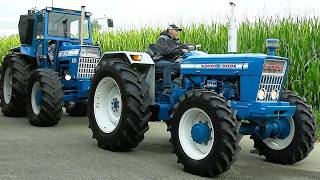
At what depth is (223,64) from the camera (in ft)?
20.2

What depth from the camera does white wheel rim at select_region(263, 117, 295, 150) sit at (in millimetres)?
6367

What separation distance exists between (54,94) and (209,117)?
415cm

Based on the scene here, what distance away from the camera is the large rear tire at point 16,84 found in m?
10.5

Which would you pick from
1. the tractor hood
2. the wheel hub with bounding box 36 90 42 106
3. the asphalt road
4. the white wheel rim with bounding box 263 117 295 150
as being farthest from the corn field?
the wheel hub with bounding box 36 90 42 106

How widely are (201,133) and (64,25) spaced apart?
5.82m

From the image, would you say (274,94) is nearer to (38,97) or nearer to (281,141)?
(281,141)

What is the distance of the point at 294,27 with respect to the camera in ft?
36.4

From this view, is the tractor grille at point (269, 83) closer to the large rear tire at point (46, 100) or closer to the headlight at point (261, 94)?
the headlight at point (261, 94)

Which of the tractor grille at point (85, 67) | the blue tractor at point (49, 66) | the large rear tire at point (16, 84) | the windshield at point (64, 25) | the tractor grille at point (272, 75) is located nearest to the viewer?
the tractor grille at point (272, 75)

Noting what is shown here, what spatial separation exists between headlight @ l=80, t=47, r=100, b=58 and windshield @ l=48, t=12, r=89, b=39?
3.09 feet

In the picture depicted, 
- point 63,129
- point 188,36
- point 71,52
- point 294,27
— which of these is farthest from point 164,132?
point 188,36

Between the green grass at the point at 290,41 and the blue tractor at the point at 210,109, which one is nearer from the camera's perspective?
the blue tractor at the point at 210,109

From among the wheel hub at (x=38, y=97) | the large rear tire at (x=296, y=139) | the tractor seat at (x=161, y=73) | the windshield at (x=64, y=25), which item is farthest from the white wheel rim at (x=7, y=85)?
the large rear tire at (x=296, y=139)

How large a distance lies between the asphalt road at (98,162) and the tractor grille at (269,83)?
0.93m
